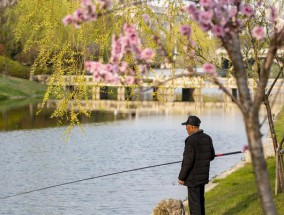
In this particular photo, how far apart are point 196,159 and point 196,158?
0.02 metres

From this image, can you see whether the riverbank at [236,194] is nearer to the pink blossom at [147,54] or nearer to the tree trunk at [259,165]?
the tree trunk at [259,165]

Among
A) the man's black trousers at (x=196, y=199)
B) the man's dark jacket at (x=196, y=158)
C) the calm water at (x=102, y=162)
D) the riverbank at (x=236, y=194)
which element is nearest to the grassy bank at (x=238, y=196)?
the riverbank at (x=236, y=194)

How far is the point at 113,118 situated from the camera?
5188 centimetres

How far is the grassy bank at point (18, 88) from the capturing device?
7231 cm

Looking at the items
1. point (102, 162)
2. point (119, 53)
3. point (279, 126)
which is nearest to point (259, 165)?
point (119, 53)

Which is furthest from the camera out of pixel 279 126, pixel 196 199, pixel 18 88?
pixel 18 88

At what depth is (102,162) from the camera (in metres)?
29.9

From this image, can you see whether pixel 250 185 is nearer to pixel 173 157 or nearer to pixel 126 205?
pixel 126 205

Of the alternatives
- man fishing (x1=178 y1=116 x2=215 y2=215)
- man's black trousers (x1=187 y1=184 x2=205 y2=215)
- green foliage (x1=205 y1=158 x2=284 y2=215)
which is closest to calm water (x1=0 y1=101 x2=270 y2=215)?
green foliage (x1=205 y1=158 x2=284 y2=215)

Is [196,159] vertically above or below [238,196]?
above

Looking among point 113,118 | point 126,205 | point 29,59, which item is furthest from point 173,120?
point 29,59

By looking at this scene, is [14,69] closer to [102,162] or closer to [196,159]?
[102,162]

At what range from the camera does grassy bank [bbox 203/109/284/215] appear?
47.3 feet

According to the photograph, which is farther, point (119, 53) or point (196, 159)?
point (196, 159)
